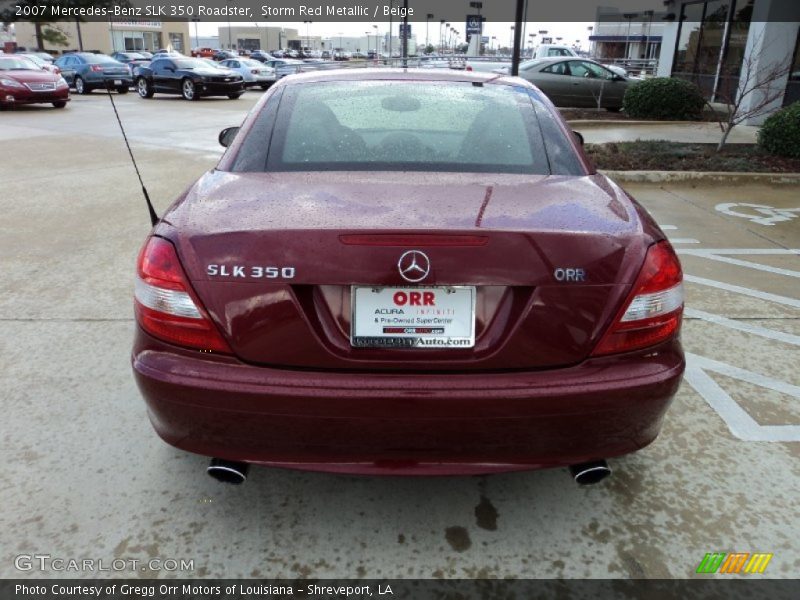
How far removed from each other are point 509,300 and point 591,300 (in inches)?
9.6

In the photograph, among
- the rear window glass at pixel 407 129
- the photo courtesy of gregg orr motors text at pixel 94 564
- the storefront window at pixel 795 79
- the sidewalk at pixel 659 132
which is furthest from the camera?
the storefront window at pixel 795 79

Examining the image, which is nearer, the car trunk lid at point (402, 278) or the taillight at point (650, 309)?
the car trunk lid at point (402, 278)

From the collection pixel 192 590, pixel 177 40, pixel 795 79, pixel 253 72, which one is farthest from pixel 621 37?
pixel 192 590

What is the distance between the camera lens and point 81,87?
26.6m

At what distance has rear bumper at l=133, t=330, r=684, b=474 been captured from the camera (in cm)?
191

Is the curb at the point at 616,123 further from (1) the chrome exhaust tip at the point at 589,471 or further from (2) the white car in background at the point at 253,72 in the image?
(2) the white car in background at the point at 253,72

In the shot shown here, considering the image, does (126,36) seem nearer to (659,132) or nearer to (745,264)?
(659,132)

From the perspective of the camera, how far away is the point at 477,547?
222 centimetres

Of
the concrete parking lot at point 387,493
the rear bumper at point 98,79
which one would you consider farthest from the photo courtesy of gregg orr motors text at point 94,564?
the rear bumper at point 98,79

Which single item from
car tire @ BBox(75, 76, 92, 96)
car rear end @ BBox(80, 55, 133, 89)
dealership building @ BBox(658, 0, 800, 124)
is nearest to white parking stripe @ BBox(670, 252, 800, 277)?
dealership building @ BBox(658, 0, 800, 124)

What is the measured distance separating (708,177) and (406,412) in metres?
7.81

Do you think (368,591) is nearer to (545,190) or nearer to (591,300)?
(591,300)

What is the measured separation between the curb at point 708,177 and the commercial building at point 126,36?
67349 millimetres

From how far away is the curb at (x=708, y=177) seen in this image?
27.6 feet
